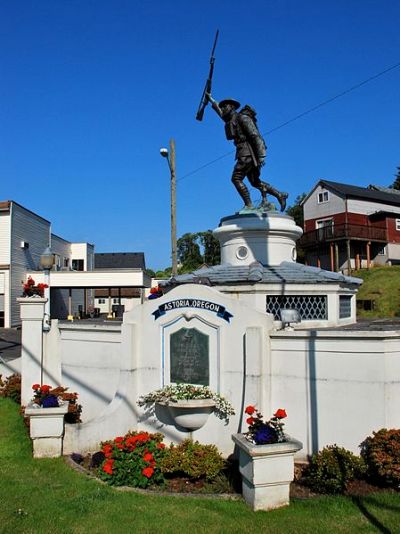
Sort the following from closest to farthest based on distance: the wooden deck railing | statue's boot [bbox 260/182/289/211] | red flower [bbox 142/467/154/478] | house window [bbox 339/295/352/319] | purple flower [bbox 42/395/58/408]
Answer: red flower [bbox 142/467/154/478] → purple flower [bbox 42/395/58/408] → house window [bbox 339/295/352/319] → statue's boot [bbox 260/182/289/211] → the wooden deck railing

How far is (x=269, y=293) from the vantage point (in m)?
9.89

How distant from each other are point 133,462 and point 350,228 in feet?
110

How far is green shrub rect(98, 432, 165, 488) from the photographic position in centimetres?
727

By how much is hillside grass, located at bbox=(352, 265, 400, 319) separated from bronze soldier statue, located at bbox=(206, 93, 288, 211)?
1480 centimetres

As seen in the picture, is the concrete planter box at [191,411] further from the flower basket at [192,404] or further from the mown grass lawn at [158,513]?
the mown grass lawn at [158,513]

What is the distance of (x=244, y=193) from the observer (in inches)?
484

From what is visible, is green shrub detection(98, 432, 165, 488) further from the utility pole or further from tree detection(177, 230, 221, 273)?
tree detection(177, 230, 221, 273)

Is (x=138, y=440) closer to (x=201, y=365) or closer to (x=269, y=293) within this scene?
(x=201, y=365)

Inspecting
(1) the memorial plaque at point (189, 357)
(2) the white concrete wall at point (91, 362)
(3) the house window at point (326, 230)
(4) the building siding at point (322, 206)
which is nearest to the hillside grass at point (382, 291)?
(3) the house window at point (326, 230)

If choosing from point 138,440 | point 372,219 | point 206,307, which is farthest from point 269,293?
point 372,219

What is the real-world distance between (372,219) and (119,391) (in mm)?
35719

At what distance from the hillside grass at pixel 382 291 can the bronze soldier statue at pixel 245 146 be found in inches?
583

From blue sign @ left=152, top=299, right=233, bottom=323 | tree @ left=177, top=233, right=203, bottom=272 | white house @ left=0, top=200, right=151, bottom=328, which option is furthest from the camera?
tree @ left=177, top=233, right=203, bottom=272

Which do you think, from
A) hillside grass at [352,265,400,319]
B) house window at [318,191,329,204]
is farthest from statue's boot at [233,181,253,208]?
house window at [318,191,329,204]
